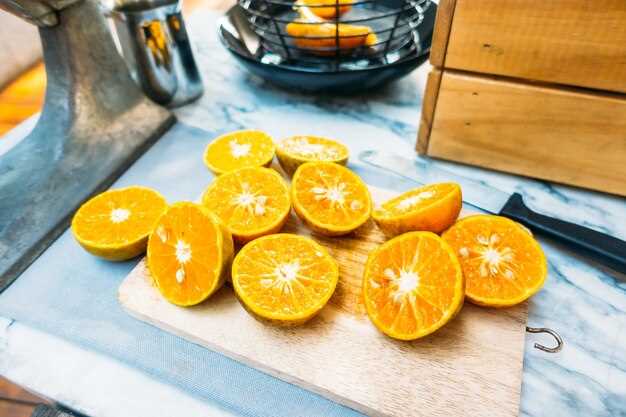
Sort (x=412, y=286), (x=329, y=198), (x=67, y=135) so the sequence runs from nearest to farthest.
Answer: (x=412, y=286) → (x=329, y=198) → (x=67, y=135)

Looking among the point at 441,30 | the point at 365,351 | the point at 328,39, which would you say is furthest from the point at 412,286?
the point at 328,39

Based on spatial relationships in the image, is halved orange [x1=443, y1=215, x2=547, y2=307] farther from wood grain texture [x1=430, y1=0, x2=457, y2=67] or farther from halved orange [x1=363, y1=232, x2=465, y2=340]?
wood grain texture [x1=430, y1=0, x2=457, y2=67]

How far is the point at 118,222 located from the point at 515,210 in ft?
1.67

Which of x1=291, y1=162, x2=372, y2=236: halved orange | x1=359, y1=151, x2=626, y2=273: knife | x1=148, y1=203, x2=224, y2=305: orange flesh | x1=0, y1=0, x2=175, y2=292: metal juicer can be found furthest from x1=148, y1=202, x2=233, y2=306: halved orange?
x1=359, y1=151, x2=626, y2=273: knife

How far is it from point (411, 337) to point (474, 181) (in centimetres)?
32

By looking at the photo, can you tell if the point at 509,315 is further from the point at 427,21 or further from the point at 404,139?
the point at 427,21

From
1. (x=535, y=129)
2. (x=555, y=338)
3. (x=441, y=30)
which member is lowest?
(x=555, y=338)

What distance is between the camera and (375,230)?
0.54 metres

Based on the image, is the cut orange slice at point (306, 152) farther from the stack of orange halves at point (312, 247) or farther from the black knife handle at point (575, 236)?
the black knife handle at point (575, 236)

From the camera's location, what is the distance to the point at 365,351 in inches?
16.9

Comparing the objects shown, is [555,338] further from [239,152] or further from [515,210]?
[239,152]

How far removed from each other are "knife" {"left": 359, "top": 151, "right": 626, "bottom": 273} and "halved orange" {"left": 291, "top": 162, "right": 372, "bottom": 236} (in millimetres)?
149

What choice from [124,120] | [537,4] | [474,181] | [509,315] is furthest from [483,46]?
[124,120]

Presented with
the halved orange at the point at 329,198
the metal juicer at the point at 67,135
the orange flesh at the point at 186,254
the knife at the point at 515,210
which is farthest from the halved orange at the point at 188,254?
the knife at the point at 515,210
